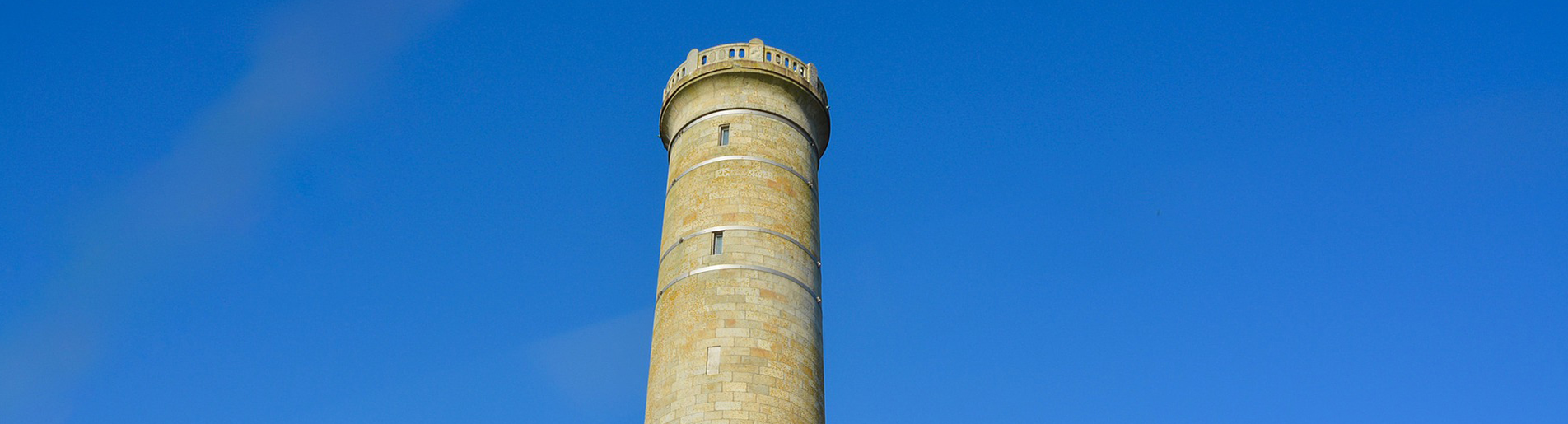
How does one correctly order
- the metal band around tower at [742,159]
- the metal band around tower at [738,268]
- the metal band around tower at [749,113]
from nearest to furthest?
the metal band around tower at [738,268]
the metal band around tower at [742,159]
the metal band around tower at [749,113]

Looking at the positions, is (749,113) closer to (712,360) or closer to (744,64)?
(744,64)

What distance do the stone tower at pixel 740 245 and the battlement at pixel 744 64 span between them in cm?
4

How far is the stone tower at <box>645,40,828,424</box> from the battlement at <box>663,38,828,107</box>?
4cm

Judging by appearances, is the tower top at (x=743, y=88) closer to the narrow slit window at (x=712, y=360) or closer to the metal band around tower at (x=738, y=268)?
the metal band around tower at (x=738, y=268)

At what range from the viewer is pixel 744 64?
30.9 m

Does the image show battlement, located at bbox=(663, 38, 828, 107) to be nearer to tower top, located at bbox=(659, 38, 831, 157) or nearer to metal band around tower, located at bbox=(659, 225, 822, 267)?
tower top, located at bbox=(659, 38, 831, 157)

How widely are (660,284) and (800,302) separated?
3.03 metres

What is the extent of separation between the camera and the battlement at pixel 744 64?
1222 inches

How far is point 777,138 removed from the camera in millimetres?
30344

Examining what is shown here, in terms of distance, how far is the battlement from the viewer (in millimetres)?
31031

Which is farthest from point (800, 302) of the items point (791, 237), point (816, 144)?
point (816, 144)

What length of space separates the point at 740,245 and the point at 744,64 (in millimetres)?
Result: 4831

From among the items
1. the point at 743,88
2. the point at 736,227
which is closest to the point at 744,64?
the point at 743,88

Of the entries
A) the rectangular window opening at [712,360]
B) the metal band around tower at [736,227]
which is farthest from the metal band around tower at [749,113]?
the rectangular window opening at [712,360]
